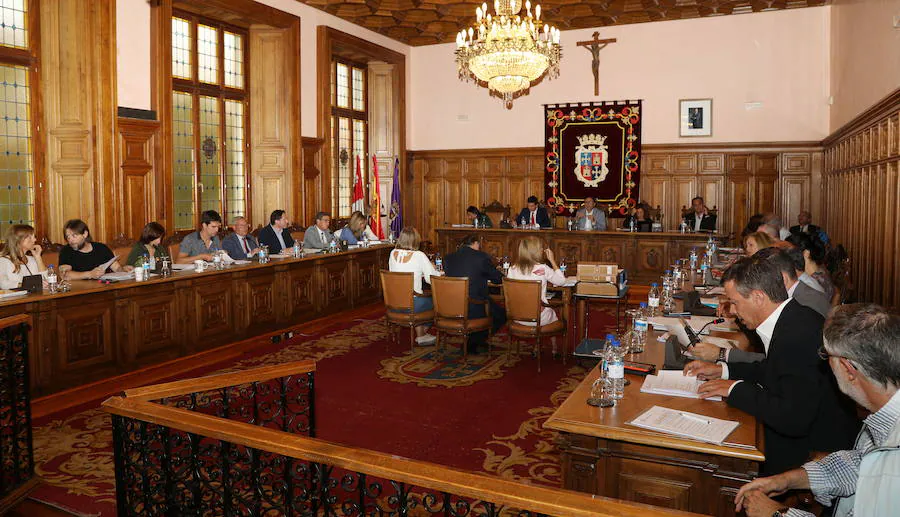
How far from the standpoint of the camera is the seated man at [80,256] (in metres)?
6.70

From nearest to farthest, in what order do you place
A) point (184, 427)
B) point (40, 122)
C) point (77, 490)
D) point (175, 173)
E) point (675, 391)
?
point (184, 427)
point (675, 391)
point (77, 490)
point (40, 122)
point (175, 173)

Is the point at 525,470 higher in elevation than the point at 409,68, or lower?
lower

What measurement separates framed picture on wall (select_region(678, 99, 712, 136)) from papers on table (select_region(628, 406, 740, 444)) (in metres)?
11.1

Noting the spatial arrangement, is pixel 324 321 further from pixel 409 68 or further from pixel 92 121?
pixel 409 68

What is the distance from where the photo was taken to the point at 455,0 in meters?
11.3

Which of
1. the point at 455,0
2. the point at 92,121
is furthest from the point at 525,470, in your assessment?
the point at 455,0

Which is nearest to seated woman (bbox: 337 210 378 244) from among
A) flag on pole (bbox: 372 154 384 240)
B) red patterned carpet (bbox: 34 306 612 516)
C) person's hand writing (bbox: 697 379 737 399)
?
flag on pole (bbox: 372 154 384 240)

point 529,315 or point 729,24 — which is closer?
point 529,315

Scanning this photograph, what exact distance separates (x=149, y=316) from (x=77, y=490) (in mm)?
2812

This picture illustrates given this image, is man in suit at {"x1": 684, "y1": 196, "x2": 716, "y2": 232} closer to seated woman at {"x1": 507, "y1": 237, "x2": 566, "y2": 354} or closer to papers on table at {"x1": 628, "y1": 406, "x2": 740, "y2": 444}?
seated woman at {"x1": 507, "y1": 237, "x2": 566, "y2": 354}

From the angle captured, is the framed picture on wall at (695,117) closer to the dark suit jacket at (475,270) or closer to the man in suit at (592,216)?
the man in suit at (592,216)

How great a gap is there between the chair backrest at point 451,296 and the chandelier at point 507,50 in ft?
11.9

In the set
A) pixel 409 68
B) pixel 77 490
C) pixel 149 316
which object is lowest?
pixel 77 490

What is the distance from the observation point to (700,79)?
1273cm
